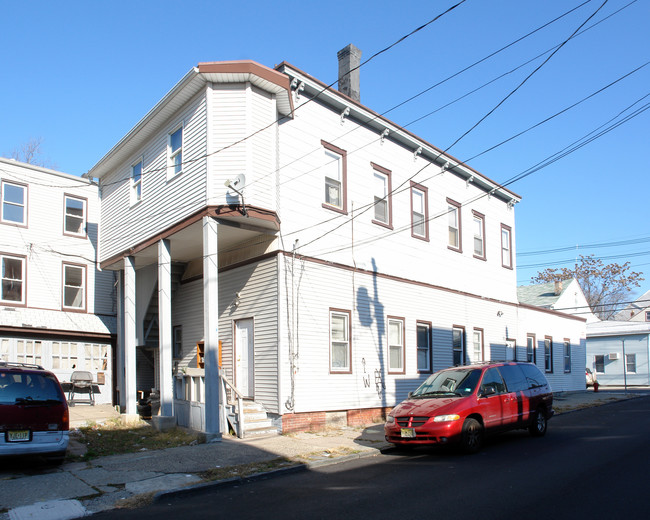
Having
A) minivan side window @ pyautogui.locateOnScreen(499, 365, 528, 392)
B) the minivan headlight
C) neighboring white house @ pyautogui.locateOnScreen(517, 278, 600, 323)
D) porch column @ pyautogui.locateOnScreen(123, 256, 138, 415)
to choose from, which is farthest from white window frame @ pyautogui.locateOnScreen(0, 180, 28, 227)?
neighboring white house @ pyautogui.locateOnScreen(517, 278, 600, 323)

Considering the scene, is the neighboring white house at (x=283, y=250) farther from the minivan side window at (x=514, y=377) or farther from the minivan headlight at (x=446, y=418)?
the minivan side window at (x=514, y=377)

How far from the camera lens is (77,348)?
67.8ft

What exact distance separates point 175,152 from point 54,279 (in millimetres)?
8668

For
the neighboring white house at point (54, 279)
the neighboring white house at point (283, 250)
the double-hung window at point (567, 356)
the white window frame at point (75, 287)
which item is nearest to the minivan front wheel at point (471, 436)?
the neighboring white house at point (283, 250)

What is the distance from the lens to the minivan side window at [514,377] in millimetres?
12780

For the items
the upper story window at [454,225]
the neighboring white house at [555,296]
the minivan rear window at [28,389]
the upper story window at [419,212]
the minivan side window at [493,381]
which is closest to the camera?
the minivan rear window at [28,389]

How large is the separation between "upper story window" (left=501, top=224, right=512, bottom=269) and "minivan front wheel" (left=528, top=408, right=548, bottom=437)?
458 inches

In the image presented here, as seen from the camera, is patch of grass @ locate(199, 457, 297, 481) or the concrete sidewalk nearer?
the concrete sidewalk

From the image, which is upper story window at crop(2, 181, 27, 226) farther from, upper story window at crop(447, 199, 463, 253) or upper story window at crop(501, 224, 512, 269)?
upper story window at crop(501, 224, 512, 269)

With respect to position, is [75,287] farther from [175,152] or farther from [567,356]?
[567,356]

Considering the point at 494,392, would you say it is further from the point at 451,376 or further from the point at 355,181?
the point at 355,181

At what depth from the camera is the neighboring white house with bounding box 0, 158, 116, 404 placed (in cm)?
1956

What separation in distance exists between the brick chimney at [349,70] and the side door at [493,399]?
1057 cm

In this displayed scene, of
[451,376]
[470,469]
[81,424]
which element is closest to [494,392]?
[451,376]
